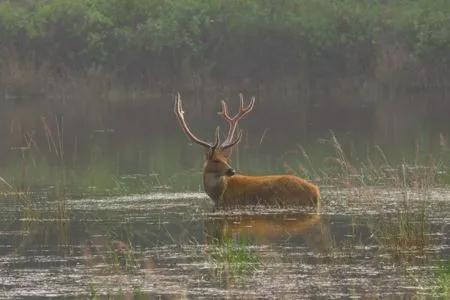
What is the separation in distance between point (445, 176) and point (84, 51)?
33119 millimetres

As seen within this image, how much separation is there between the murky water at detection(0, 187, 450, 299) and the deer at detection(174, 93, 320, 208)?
241mm

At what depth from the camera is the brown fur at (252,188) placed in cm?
1705

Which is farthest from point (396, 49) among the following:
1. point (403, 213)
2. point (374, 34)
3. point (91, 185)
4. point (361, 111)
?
point (403, 213)

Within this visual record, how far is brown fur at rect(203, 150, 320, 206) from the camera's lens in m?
17.0

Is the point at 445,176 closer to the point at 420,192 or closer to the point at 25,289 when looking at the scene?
the point at 420,192

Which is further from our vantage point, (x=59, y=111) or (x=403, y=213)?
(x=59, y=111)

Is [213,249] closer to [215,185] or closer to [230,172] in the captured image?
[230,172]

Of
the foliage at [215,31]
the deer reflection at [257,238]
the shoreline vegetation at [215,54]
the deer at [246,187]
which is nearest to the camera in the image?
the deer reflection at [257,238]

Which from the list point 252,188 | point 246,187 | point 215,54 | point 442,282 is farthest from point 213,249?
point 215,54

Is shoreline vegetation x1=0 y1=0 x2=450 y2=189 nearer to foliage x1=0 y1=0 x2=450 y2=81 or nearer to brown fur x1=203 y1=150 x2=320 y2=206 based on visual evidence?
foliage x1=0 y1=0 x2=450 y2=81

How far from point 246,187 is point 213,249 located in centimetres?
371

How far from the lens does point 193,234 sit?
1519 centimetres

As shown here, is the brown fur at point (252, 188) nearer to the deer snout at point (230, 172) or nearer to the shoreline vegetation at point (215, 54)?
the deer snout at point (230, 172)

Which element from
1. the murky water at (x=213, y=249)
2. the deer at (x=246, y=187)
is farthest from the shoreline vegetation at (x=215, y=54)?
the murky water at (x=213, y=249)
